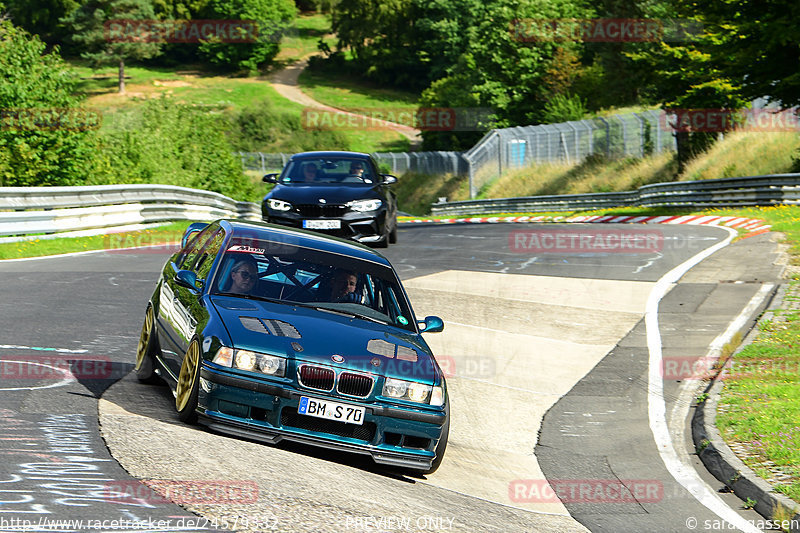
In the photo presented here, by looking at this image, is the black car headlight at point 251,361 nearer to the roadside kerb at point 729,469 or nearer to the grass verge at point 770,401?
the roadside kerb at point 729,469

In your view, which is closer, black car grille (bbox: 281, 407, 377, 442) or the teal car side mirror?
black car grille (bbox: 281, 407, 377, 442)

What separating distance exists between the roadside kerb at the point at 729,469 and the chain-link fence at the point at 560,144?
116 feet

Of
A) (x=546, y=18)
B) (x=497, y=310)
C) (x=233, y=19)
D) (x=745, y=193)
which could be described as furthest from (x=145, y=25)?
(x=497, y=310)

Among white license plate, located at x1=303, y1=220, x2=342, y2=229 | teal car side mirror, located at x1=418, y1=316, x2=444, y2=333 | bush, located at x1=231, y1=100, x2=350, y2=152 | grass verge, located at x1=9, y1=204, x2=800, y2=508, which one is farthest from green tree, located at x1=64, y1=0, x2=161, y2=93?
teal car side mirror, located at x1=418, y1=316, x2=444, y2=333

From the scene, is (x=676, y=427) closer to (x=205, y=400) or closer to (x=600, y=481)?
(x=600, y=481)

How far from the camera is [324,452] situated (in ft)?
24.1

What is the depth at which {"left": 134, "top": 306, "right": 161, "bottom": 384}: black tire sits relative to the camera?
818 cm

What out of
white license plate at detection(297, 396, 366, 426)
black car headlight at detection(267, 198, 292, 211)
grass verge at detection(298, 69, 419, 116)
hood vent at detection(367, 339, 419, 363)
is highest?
hood vent at detection(367, 339, 419, 363)

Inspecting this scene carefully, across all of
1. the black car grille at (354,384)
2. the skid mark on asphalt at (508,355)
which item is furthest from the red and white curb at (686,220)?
the black car grille at (354,384)

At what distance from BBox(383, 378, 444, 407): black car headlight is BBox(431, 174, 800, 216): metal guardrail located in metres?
24.9

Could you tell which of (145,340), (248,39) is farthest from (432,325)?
(248,39)

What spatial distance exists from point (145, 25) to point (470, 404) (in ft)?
364

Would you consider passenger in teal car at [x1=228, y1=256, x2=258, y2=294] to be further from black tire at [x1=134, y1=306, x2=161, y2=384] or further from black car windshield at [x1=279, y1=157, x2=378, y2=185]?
black car windshield at [x1=279, y1=157, x2=378, y2=185]

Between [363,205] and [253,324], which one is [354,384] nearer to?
[253,324]
